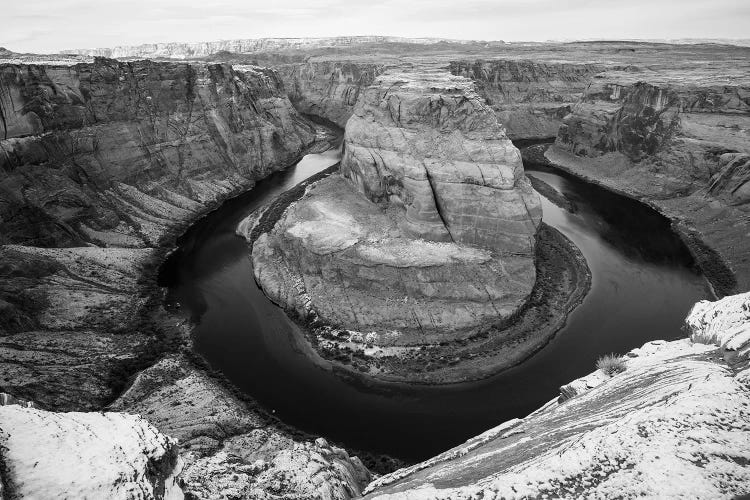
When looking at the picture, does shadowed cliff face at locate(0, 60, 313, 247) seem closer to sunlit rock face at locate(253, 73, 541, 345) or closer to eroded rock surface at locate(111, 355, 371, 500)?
sunlit rock face at locate(253, 73, 541, 345)

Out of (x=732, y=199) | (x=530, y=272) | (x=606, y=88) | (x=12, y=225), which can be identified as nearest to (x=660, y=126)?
(x=606, y=88)

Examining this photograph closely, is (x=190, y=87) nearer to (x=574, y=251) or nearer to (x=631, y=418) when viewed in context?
(x=574, y=251)

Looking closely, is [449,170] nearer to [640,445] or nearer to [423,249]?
[423,249]

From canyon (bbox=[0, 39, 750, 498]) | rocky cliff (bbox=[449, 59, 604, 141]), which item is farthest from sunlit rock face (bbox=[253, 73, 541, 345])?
rocky cliff (bbox=[449, 59, 604, 141])

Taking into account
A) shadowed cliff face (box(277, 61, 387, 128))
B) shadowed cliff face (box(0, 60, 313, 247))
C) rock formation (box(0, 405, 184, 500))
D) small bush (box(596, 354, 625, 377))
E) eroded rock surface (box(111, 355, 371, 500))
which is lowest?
eroded rock surface (box(111, 355, 371, 500))

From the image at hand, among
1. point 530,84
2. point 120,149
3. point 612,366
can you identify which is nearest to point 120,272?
point 120,149
